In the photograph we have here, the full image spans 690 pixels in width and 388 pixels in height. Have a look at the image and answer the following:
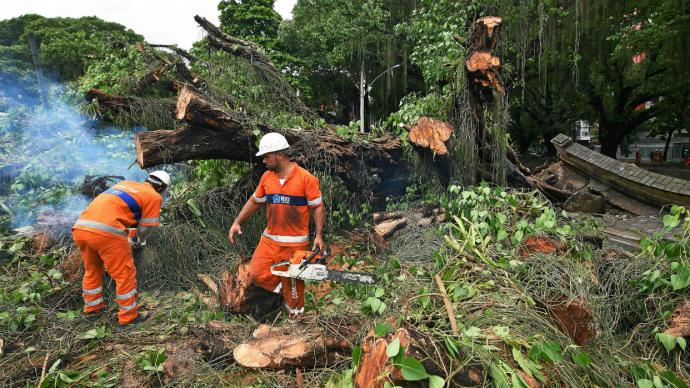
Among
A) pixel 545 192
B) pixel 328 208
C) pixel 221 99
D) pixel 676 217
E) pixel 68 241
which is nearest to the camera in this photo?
pixel 676 217

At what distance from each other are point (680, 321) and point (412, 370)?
77.8 inches

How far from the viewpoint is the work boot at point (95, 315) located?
338 cm

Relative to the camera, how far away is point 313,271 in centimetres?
304

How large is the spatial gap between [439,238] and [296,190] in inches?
58.2

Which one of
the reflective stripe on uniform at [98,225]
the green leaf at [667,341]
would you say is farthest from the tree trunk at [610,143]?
the reflective stripe on uniform at [98,225]

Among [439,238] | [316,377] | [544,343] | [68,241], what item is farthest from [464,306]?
[68,241]

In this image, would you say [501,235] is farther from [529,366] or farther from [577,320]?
[529,366]

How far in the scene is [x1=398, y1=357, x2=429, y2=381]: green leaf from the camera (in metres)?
1.56

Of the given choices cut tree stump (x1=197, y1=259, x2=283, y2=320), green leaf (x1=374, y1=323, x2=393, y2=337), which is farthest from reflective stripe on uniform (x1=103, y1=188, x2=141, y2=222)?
green leaf (x1=374, y1=323, x2=393, y2=337)

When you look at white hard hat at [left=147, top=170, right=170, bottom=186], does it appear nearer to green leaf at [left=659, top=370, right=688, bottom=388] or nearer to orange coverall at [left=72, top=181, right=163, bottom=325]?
orange coverall at [left=72, top=181, right=163, bottom=325]

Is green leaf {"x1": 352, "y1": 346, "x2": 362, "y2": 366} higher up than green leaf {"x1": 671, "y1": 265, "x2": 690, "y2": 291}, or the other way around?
green leaf {"x1": 671, "y1": 265, "x2": 690, "y2": 291}

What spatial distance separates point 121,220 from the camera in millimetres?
3412

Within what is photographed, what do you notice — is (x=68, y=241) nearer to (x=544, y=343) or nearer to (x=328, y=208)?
(x=328, y=208)

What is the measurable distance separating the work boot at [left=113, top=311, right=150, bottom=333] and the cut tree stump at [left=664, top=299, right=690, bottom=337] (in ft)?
12.8
